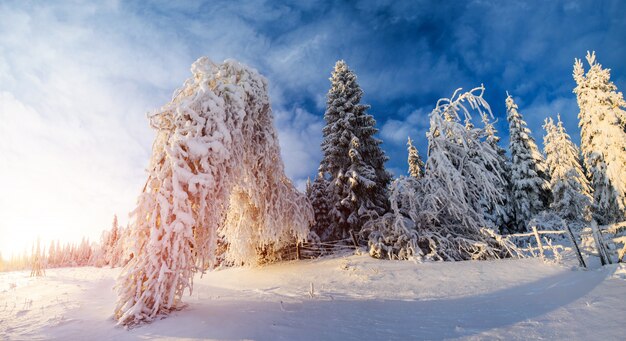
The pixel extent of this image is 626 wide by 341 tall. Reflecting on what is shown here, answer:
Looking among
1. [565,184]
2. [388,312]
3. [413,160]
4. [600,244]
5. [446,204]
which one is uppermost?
[413,160]

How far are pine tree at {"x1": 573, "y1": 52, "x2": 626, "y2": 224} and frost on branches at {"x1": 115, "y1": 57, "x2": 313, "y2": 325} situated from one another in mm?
21254

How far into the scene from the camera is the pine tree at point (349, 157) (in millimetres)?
16203

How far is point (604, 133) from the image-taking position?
1756 centimetres

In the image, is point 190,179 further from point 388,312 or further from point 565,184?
point 565,184

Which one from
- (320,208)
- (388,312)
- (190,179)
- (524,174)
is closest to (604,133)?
(524,174)

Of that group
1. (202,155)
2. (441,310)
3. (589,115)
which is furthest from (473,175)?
(202,155)

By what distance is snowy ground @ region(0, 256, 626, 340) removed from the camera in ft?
13.9

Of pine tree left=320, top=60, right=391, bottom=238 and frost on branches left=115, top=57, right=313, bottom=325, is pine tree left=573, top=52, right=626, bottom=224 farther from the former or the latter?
frost on branches left=115, top=57, right=313, bottom=325

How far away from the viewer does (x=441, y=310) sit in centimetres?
565

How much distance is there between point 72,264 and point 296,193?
49163 mm

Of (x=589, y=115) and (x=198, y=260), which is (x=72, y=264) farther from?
(x=589, y=115)

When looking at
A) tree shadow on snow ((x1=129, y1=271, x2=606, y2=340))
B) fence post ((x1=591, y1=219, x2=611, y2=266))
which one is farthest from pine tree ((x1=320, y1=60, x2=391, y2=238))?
tree shadow on snow ((x1=129, y1=271, x2=606, y2=340))

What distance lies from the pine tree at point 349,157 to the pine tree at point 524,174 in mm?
14011

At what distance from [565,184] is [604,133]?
744 centimetres
